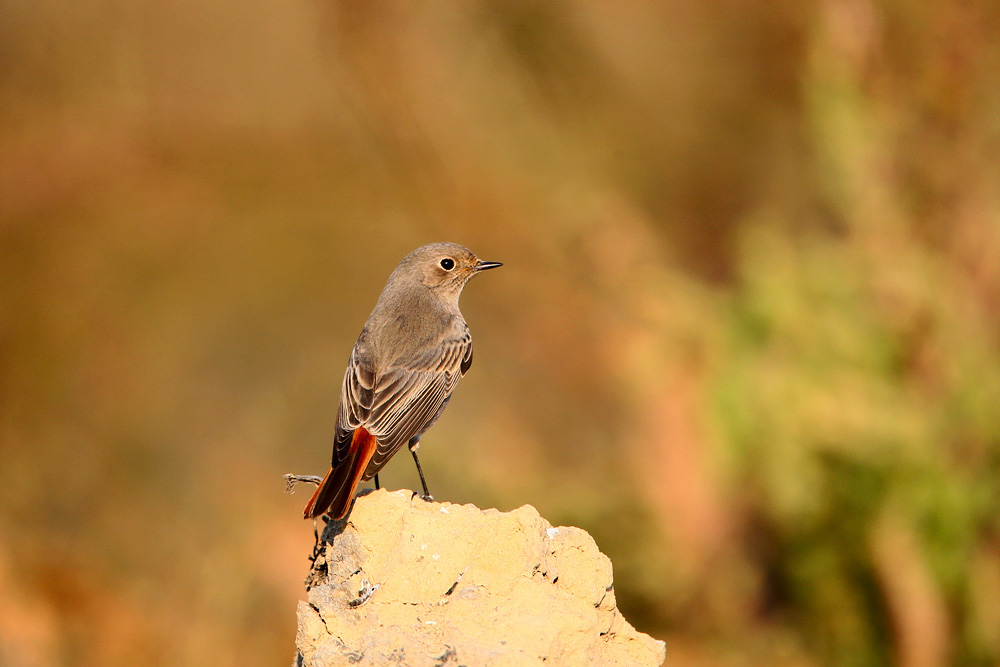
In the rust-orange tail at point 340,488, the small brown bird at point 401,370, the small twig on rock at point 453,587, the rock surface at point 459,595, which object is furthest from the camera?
the small brown bird at point 401,370

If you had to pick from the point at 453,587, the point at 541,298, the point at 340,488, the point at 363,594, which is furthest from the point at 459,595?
the point at 541,298

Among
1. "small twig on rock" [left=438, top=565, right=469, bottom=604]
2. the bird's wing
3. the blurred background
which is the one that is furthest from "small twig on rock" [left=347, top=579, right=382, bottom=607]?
the blurred background

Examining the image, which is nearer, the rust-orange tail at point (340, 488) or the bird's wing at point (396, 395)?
the rust-orange tail at point (340, 488)

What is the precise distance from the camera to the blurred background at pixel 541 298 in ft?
28.2

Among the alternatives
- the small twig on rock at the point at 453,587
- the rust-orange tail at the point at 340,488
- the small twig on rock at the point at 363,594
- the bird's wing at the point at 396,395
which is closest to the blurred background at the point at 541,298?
the bird's wing at the point at 396,395

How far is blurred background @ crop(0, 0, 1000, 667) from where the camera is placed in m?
8.60

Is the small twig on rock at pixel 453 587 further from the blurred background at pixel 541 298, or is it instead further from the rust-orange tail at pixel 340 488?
the blurred background at pixel 541 298

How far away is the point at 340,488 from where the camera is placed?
160 inches

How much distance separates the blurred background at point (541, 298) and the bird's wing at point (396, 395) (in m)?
4.06

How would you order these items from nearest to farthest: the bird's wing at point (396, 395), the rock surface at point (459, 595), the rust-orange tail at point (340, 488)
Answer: the rock surface at point (459, 595)
the rust-orange tail at point (340, 488)
the bird's wing at point (396, 395)

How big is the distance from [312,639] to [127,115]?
39.9 feet

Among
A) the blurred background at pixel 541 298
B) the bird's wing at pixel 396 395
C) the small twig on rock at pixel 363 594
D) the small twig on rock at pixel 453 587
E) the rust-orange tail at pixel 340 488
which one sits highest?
the blurred background at pixel 541 298

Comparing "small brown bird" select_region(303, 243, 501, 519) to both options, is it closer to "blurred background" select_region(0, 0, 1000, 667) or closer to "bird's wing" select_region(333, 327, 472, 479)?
"bird's wing" select_region(333, 327, 472, 479)

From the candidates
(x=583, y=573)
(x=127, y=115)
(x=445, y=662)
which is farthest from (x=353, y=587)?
(x=127, y=115)
